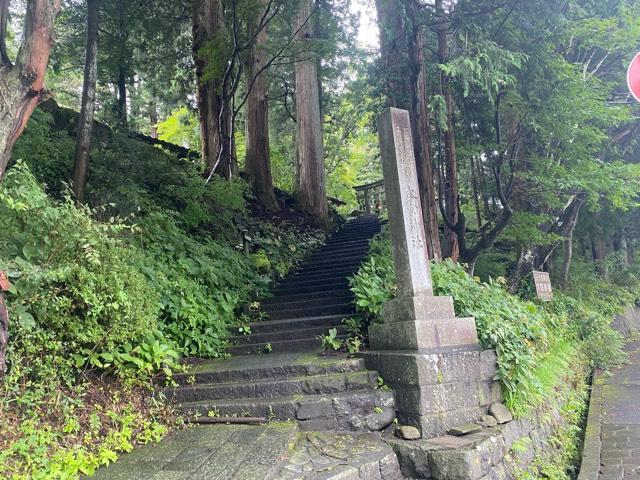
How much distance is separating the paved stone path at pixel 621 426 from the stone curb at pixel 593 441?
0.05 meters

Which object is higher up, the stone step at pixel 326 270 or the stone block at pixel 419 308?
the stone step at pixel 326 270

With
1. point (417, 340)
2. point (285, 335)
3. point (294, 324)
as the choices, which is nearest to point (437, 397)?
point (417, 340)

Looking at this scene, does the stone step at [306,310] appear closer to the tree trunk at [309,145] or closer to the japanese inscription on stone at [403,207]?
the japanese inscription on stone at [403,207]

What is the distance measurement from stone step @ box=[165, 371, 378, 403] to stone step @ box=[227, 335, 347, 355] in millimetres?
1018

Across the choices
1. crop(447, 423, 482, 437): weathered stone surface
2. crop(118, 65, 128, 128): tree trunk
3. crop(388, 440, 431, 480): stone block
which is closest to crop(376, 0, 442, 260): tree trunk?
crop(447, 423, 482, 437): weathered stone surface

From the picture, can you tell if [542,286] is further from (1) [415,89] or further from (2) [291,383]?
(2) [291,383]

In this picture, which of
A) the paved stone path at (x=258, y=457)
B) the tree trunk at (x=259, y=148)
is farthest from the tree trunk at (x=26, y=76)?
the tree trunk at (x=259, y=148)

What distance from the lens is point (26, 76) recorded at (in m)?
3.86

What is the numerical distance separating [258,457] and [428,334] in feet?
6.15

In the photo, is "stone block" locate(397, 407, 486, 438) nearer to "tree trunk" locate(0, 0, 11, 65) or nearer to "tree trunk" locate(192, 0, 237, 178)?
"tree trunk" locate(0, 0, 11, 65)

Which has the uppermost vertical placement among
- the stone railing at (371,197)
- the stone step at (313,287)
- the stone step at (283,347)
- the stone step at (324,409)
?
the stone railing at (371,197)

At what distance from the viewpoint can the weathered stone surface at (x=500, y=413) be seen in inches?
166

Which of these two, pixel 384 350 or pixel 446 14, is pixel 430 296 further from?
pixel 446 14

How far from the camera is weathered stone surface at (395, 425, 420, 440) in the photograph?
3867mm
